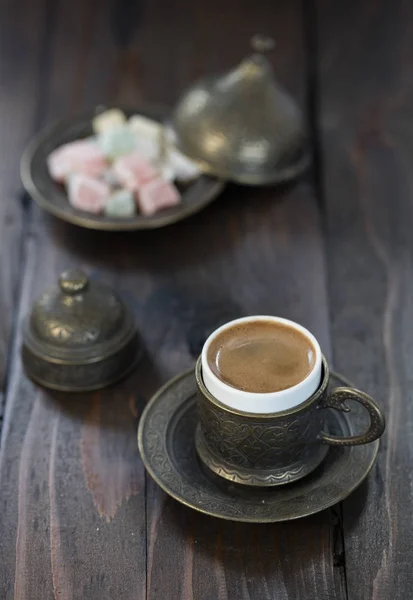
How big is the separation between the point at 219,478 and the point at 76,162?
2.31 ft

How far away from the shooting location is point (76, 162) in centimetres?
156

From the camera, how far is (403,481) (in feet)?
3.64

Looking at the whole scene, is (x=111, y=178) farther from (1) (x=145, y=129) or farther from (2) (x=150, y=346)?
(2) (x=150, y=346)

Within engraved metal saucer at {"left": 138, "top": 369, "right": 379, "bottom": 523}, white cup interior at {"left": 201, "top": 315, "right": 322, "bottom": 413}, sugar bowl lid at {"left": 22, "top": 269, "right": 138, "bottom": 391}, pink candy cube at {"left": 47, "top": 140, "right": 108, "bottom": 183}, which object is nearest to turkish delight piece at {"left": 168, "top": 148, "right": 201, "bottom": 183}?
pink candy cube at {"left": 47, "top": 140, "right": 108, "bottom": 183}

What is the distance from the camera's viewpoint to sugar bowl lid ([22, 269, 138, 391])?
1.21 m

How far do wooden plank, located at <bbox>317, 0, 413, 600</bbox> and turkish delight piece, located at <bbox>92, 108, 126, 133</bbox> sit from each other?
39 cm

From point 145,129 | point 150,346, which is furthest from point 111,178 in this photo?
point 150,346

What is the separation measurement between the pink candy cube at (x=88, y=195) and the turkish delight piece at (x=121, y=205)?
0.02 metres

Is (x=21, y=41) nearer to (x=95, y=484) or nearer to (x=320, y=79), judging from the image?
(x=320, y=79)

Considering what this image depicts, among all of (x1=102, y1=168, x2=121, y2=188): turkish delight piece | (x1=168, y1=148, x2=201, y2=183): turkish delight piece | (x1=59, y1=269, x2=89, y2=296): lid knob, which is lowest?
(x1=168, y1=148, x2=201, y2=183): turkish delight piece

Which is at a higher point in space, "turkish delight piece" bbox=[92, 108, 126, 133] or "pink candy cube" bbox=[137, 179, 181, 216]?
"turkish delight piece" bbox=[92, 108, 126, 133]

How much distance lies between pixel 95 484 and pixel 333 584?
12.4 inches

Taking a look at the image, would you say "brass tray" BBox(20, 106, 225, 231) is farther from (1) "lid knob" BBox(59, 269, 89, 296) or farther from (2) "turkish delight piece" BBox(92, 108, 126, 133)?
(1) "lid knob" BBox(59, 269, 89, 296)

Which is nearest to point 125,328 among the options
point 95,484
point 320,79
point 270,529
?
point 95,484
